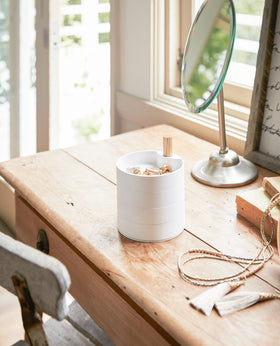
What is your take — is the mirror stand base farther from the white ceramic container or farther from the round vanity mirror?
the white ceramic container

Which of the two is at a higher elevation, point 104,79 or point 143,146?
point 104,79

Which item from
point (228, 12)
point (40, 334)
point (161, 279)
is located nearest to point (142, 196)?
point (161, 279)

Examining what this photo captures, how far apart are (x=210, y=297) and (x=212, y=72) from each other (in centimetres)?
50

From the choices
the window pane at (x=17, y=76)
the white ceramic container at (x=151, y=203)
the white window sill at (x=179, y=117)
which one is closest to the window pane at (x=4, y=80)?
the window pane at (x=17, y=76)

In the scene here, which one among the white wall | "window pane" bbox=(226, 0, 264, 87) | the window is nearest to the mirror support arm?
"window pane" bbox=(226, 0, 264, 87)

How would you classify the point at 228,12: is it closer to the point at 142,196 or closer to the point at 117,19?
the point at 142,196

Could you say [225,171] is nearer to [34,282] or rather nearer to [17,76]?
[34,282]

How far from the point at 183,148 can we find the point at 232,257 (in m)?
0.52

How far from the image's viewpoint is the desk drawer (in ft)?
2.60

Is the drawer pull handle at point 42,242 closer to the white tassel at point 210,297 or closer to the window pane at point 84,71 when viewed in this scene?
the white tassel at point 210,297

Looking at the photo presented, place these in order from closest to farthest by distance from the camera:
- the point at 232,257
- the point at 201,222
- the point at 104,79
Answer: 1. the point at 232,257
2. the point at 201,222
3. the point at 104,79

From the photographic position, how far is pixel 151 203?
86 cm

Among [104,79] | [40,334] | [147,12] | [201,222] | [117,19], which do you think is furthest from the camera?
[104,79]

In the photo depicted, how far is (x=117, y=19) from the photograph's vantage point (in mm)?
1714
